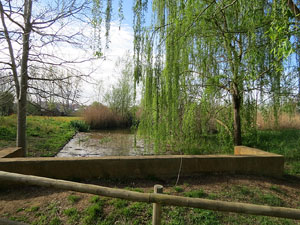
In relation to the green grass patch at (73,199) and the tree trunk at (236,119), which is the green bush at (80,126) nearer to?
the tree trunk at (236,119)

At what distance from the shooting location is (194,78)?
208 inches

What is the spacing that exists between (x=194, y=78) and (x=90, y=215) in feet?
13.1

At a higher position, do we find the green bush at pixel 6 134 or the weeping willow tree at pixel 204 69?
the weeping willow tree at pixel 204 69

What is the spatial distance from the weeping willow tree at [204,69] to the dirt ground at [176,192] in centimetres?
136

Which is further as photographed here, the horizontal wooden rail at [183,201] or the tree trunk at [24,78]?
the tree trunk at [24,78]

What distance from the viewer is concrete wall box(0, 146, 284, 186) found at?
11.2 feet

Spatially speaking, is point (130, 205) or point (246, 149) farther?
point (246, 149)

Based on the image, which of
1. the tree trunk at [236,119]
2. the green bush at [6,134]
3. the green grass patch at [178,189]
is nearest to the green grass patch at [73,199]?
the green grass patch at [178,189]

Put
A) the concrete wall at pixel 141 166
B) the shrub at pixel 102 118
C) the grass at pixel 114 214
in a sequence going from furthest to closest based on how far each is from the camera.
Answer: the shrub at pixel 102 118 → the concrete wall at pixel 141 166 → the grass at pixel 114 214

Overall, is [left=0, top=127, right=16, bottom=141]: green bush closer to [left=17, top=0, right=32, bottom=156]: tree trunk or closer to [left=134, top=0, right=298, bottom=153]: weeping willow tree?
[left=17, top=0, right=32, bottom=156]: tree trunk

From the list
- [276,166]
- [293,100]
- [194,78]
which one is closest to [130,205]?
[276,166]

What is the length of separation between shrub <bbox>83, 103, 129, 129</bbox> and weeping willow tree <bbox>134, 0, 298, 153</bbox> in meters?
11.7

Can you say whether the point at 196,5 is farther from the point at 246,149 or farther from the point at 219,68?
the point at 246,149

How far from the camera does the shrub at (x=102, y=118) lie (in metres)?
16.1
